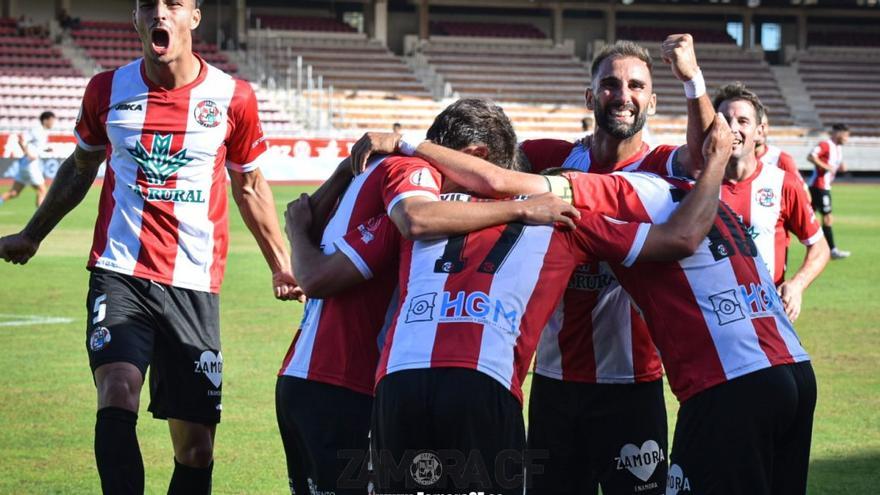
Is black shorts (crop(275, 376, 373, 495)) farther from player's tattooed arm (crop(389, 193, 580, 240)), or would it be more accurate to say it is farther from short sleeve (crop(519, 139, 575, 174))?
short sleeve (crop(519, 139, 575, 174))

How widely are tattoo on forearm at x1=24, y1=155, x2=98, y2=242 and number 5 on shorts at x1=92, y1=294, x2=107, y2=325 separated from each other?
0.68 meters

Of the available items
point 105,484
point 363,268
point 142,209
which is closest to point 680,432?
point 363,268

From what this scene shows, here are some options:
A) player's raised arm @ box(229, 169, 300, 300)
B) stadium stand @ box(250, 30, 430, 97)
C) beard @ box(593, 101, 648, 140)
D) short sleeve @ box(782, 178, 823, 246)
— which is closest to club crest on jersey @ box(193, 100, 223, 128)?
player's raised arm @ box(229, 169, 300, 300)

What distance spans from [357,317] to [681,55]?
65.3 inches

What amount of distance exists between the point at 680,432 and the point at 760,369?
1.10ft

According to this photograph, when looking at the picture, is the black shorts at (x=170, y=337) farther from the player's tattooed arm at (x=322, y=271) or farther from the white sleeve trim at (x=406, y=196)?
the white sleeve trim at (x=406, y=196)

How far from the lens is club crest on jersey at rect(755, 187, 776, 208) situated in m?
7.05

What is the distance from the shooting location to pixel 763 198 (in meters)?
7.07

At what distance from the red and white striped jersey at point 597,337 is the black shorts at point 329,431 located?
1003 millimetres

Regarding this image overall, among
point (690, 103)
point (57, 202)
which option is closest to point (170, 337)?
point (57, 202)

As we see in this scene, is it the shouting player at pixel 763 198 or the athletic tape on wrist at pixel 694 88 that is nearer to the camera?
the athletic tape on wrist at pixel 694 88

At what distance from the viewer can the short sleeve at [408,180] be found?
393 cm

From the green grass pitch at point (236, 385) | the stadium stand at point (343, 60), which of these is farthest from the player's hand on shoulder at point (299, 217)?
the stadium stand at point (343, 60)

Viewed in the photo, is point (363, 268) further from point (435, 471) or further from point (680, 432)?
point (680, 432)
